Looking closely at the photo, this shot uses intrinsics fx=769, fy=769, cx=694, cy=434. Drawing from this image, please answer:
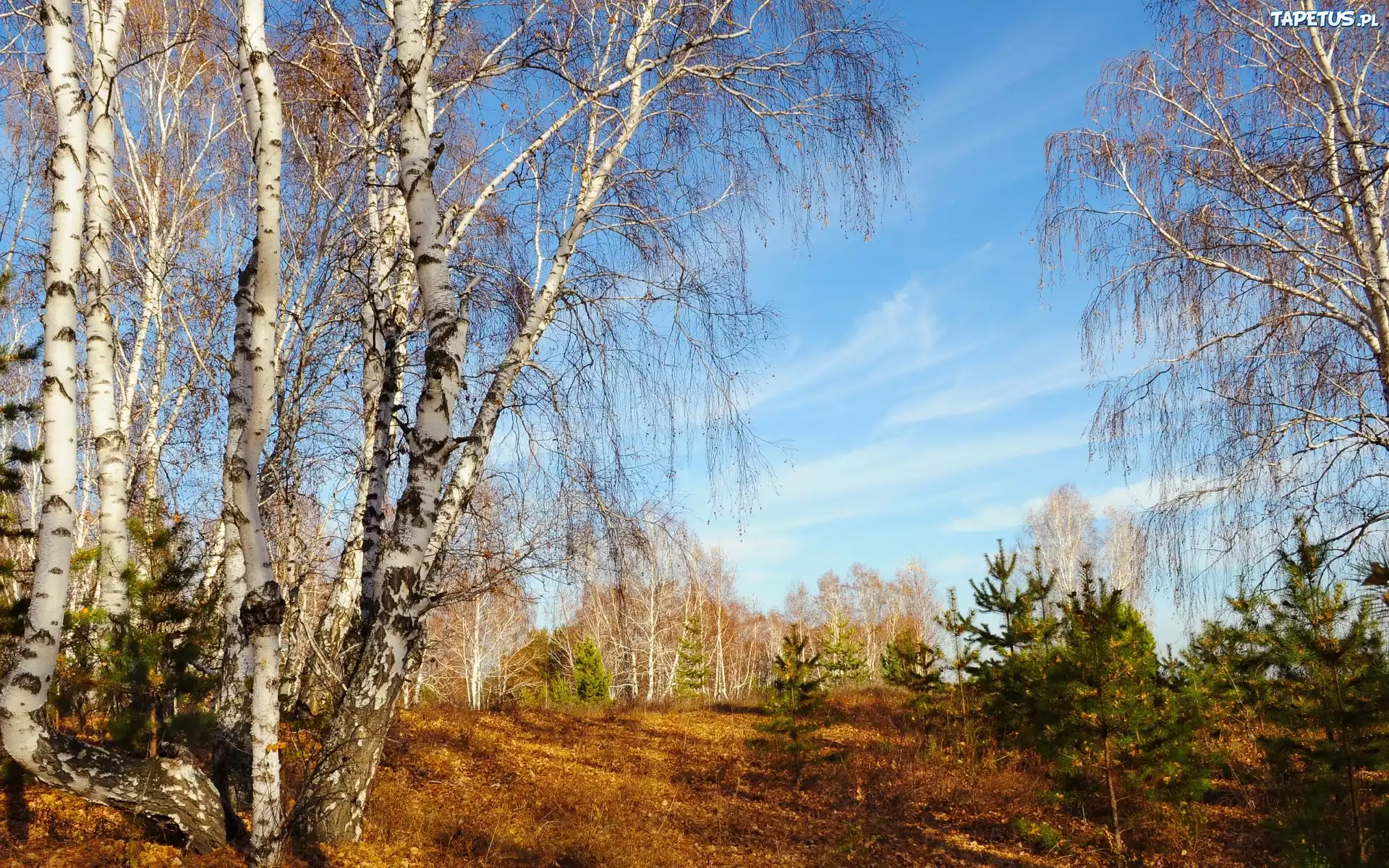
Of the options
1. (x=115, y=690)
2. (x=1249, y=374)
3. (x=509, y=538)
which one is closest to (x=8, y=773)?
(x=115, y=690)

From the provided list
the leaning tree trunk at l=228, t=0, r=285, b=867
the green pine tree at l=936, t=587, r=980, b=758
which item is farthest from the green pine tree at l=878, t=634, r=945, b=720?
the leaning tree trunk at l=228, t=0, r=285, b=867

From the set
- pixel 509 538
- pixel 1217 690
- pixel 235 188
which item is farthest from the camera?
pixel 235 188

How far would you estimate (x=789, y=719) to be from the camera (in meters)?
9.67

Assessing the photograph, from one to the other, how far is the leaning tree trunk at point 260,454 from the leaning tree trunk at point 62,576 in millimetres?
419

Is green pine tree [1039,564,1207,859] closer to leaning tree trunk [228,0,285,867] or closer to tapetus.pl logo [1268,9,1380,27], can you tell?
tapetus.pl logo [1268,9,1380,27]

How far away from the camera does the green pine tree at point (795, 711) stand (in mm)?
9578

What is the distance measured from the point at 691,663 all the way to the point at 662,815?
77.0 ft

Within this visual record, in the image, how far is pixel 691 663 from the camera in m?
30.0

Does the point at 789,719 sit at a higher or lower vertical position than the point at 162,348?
lower

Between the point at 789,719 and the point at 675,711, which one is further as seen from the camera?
the point at 675,711

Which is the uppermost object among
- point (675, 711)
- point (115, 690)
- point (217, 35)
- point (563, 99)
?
point (217, 35)

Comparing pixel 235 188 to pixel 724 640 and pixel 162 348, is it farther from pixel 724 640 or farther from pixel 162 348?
pixel 724 640

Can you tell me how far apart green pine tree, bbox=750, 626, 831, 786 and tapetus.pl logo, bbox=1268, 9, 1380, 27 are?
7.88m

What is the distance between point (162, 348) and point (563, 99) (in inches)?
219
